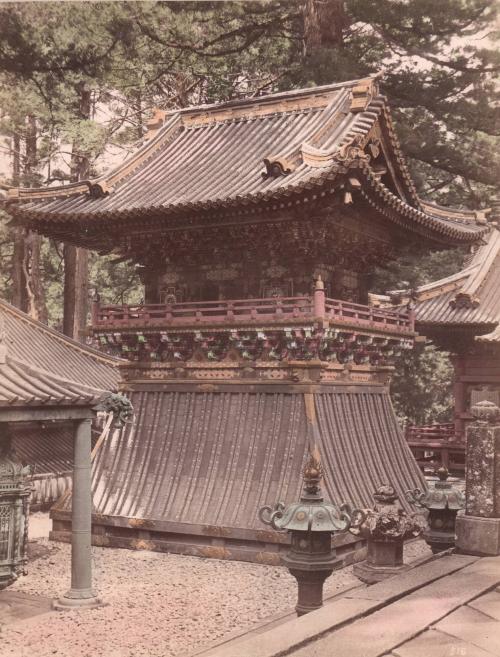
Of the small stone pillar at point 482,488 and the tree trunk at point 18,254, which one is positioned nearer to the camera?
the small stone pillar at point 482,488

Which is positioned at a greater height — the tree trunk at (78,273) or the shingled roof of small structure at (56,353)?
the tree trunk at (78,273)

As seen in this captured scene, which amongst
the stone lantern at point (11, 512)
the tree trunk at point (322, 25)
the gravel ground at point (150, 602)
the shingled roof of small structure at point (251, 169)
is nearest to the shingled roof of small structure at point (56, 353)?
the shingled roof of small structure at point (251, 169)

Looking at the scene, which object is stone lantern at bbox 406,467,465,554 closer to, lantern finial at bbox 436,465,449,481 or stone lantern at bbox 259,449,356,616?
lantern finial at bbox 436,465,449,481

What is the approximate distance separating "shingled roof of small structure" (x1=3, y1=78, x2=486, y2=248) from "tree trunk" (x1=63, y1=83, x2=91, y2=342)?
7701mm

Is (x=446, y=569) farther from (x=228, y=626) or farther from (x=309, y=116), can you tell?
(x=309, y=116)

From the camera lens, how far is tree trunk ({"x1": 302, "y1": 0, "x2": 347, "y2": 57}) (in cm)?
2361

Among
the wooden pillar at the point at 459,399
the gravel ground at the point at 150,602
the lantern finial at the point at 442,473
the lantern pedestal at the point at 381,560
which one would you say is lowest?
the gravel ground at the point at 150,602

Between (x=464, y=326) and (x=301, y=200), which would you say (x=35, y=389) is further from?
(x=464, y=326)

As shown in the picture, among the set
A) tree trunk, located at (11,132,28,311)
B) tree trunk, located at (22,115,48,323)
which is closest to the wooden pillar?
tree trunk, located at (22,115,48,323)

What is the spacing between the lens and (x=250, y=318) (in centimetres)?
1545

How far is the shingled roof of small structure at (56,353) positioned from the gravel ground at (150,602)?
5.80 metres

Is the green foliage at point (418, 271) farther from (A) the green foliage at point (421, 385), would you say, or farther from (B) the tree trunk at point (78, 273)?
(B) the tree trunk at point (78, 273)

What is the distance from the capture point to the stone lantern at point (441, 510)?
1155 cm

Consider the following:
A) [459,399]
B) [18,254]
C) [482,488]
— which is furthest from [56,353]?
[482,488]
